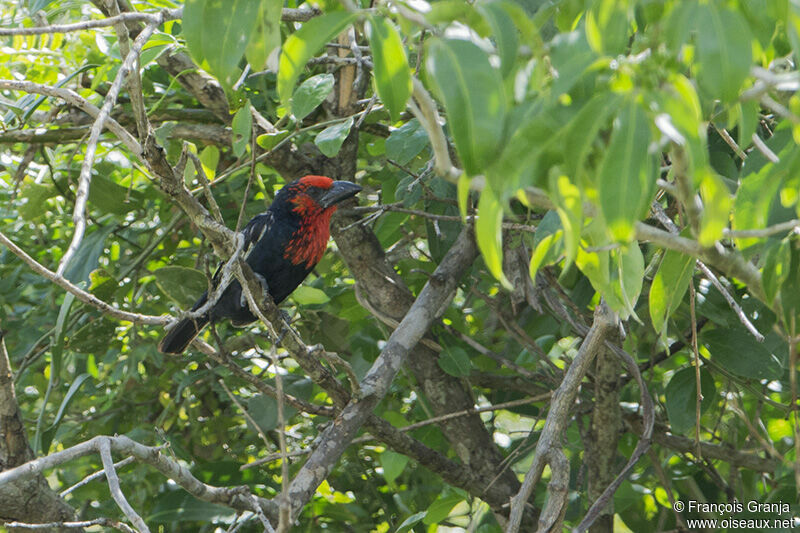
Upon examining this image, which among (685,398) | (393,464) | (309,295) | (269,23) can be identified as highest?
(269,23)

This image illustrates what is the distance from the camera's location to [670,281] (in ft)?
5.09

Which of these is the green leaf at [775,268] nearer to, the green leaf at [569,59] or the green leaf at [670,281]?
the green leaf at [670,281]

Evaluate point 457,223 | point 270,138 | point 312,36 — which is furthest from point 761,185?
point 457,223

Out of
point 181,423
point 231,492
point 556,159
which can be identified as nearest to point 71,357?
point 181,423

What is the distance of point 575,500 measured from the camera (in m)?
3.27

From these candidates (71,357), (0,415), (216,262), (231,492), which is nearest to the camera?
(231,492)

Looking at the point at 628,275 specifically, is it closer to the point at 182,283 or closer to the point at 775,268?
the point at 775,268

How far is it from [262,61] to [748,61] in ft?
2.39

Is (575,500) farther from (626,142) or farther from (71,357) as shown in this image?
(626,142)

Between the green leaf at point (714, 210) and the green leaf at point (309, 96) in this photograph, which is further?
the green leaf at point (309, 96)

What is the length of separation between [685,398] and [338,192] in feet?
5.03

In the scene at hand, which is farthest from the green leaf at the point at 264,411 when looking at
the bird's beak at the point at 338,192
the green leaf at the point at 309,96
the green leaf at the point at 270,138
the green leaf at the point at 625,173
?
the green leaf at the point at 625,173

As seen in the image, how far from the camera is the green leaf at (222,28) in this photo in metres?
1.26

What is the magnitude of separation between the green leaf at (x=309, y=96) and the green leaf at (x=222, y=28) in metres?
→ 0.97
